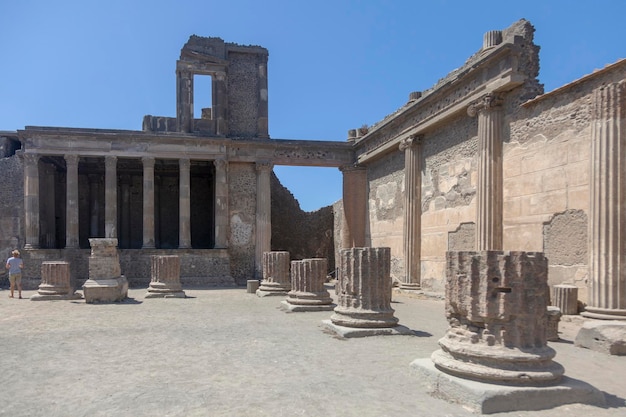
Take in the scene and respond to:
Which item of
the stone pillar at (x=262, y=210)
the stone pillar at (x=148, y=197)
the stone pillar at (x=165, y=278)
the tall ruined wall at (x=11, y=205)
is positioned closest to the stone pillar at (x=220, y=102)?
the stone pillar at (x=262, y=210)

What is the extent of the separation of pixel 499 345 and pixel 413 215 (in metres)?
10.2

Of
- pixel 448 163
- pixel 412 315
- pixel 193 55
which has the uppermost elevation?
pixel 193 55

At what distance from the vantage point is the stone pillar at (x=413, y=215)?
1431 centimetres

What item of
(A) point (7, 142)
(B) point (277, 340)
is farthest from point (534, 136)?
(A) point (7, 142)

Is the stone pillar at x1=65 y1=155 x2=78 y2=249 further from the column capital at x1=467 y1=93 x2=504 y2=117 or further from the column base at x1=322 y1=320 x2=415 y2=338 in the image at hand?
the column capital at x1=467 y1=93 x2=504 y2=117

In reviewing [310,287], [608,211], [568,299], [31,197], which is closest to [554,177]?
[608,211]

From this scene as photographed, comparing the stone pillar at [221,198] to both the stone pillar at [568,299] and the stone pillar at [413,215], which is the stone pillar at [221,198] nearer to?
the stone pillar at [413,215]

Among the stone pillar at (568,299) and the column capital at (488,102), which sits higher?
the column capital at (488,102)

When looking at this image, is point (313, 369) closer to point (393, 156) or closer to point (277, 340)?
point (277, 340)

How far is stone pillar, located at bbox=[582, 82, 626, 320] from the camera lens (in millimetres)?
7285

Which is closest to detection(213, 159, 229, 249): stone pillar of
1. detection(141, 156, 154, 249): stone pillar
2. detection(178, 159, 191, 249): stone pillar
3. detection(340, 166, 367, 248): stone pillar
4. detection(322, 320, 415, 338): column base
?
detection(178, 159, 191, 249): stone pillar

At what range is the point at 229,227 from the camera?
19156 millimetres

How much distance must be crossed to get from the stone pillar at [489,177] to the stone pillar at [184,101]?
1272 cm

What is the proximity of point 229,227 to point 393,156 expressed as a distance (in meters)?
7.24
